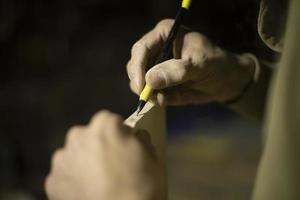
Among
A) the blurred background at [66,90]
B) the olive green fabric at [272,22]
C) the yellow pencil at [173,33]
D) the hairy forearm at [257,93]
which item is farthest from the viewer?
the blurred background at [66,90]

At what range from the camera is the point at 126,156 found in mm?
415

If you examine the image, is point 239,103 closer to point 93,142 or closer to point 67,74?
point 93,142

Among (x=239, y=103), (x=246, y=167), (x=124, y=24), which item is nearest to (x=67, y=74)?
(x=124, y=24)

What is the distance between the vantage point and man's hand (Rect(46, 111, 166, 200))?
0.41 meters

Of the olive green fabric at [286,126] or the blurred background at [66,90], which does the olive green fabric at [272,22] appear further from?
the blurred background at [66,90]

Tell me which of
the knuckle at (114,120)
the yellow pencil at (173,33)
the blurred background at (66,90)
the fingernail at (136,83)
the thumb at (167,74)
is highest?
the yellow pencil at (173,33)

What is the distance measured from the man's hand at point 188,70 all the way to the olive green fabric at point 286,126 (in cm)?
18

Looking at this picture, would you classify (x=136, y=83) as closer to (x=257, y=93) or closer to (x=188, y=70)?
(x=188, y=70)

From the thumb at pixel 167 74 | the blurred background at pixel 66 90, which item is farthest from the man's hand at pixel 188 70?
the blurred background at pixel 66 90

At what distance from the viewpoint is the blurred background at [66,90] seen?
1269 millimetres

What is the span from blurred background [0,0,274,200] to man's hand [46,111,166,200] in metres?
0.79

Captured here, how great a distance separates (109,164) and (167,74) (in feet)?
0.56

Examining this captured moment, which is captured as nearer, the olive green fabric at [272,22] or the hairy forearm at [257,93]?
the olive green fabric at [272,22]

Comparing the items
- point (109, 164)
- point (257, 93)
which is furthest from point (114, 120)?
point (257, 93)
